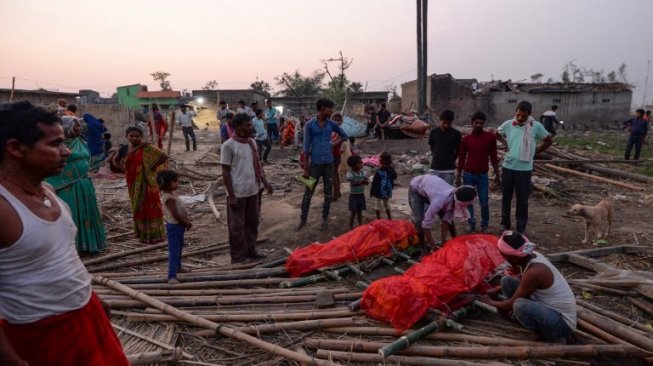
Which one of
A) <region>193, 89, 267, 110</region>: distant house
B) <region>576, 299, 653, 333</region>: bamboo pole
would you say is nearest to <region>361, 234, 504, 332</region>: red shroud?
<region>576, 299, 653, 333</region>: bamboo pole

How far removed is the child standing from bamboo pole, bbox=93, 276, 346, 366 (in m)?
0.54

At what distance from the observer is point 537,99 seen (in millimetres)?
24062

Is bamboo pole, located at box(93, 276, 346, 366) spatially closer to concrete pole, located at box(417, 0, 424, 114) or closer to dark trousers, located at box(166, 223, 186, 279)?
dark trousers, located at box(166, 223, 186, 279)

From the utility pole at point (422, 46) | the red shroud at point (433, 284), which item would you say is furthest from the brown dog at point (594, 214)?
the utility pole at point (422, 46)

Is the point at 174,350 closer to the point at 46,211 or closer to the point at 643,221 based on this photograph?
the point at 46,211

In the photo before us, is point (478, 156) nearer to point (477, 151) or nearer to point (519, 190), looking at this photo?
point (477, 151)

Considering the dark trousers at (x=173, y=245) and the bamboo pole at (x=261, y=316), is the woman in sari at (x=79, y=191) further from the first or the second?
the bamboo pole at (x=261, y=316)

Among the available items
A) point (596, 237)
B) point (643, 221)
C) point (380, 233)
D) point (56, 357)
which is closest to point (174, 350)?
point (56, 357)

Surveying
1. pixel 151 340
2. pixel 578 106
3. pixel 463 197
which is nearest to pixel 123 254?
pixel 151 340

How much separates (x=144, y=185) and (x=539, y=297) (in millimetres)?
4857

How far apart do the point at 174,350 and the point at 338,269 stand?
203 centimetres

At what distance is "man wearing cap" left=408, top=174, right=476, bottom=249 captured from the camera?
434 centimetres

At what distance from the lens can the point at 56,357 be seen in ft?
5.41

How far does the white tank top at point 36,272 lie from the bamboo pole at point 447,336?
A: 212 cm
